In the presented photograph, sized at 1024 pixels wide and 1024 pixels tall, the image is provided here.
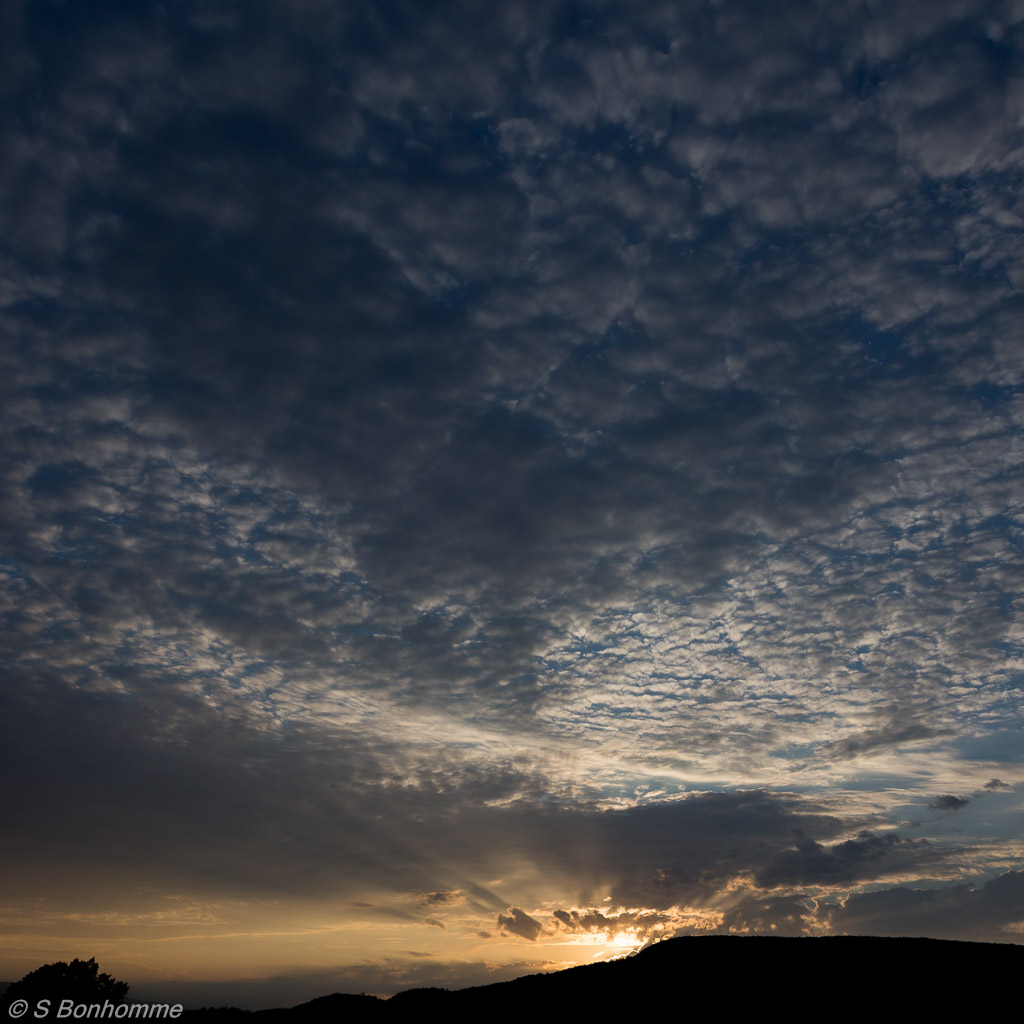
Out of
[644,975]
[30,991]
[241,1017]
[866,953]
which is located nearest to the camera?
[866,953]

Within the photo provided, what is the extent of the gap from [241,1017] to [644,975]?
2675 inches

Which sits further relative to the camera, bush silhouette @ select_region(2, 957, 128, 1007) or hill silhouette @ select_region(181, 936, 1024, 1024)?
bush silhouette @ select_region(2, 957, 128, 1007)

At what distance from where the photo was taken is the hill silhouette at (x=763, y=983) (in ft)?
228

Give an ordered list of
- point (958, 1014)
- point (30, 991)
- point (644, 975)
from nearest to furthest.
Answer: point (958, 1014), point (644, 975), point (30, 991)

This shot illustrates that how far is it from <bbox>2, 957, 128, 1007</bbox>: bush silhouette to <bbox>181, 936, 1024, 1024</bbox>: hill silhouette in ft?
126

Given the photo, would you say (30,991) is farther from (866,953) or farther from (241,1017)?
(866,953)

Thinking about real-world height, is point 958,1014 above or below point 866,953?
below

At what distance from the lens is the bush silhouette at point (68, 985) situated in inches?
4811

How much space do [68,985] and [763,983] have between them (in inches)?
4947

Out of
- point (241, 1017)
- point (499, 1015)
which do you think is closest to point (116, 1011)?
point (241, 1017)

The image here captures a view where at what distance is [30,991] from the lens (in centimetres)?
12212

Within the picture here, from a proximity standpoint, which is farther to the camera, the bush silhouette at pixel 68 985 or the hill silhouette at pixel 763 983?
the bush silhouette at pixel 68 985

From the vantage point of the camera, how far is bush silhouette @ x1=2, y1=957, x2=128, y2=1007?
122188 mm

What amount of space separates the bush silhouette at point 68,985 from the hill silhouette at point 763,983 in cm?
3840
